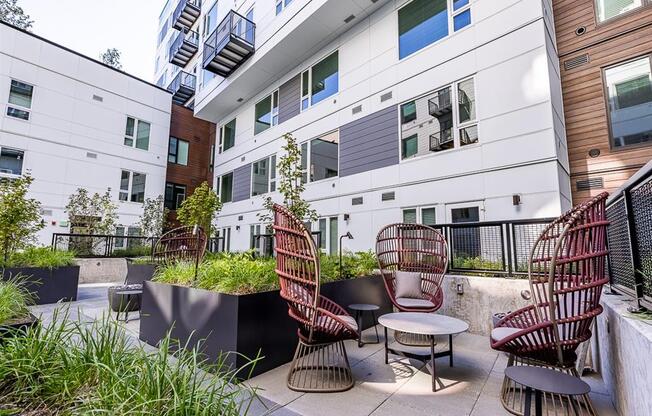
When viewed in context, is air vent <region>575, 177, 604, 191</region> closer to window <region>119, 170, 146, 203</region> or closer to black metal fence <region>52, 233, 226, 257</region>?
black metal fence <region>52, 233, 226, 257</region>

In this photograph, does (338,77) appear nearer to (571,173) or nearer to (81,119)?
(571,173)

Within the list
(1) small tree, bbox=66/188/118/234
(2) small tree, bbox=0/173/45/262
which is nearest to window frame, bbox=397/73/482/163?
(2) small tree, bbox=0/173/45/262

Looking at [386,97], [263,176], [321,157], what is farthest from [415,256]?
[263,176]

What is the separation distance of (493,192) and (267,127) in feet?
29.1

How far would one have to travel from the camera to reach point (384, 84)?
8.23 m

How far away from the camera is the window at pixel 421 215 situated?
22.7ft

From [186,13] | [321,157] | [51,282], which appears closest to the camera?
[51,282]

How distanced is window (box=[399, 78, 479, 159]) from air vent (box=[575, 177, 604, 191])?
7.01 ft

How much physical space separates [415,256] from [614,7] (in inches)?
256

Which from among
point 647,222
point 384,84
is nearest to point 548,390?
point 647,222

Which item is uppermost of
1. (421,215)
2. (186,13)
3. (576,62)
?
(186,13)

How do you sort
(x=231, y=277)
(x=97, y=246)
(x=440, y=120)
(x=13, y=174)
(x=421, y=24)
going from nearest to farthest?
(x=231, y=277), (x=440, y=120), (x=421, y=24), (x=97, y=246), (x=13, y=174)

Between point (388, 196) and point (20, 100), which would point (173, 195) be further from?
point (388, 196)

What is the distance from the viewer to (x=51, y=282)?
6.25 m
